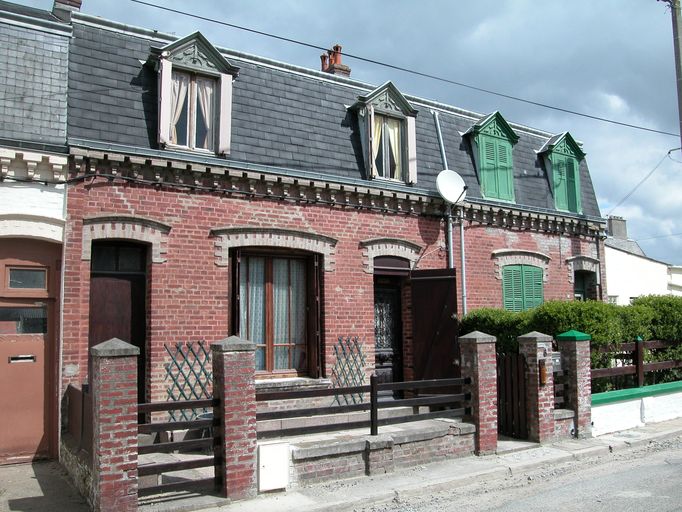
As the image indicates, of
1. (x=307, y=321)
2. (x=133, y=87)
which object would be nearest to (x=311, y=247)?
(x=307, y=321)

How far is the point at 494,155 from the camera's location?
14.3 m

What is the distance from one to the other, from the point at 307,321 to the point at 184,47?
17.1 feet

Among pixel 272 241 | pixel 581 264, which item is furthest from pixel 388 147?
pixel 581 264

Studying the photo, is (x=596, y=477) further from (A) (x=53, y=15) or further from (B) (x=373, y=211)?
(A) (x=53, y=15)

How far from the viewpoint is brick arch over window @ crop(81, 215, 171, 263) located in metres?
9.09

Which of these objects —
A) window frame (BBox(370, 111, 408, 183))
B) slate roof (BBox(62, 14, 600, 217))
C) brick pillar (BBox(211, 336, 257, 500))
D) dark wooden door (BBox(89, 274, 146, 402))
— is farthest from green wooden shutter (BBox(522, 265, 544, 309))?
brick pillar (BBox(211, 336, 257, 500))

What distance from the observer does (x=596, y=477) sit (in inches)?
320

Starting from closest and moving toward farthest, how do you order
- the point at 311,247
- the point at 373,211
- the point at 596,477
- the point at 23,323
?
the point at 596,477 < the point at 23,323 < the point at 311,247 < the point at 373,211

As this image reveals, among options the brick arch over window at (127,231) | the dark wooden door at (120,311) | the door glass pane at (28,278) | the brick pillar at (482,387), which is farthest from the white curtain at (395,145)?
the door glass pane at (28,278)

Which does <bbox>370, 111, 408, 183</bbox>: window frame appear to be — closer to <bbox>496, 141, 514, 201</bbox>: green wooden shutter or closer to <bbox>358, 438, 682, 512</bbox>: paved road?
<bbox>496, 141, 514, 201</bbox>: green wooden shutter

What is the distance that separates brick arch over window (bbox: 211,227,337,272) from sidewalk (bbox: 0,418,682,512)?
13.3 feet

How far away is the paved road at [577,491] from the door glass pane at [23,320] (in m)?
5.47

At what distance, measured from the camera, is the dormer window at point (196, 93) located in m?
10.0

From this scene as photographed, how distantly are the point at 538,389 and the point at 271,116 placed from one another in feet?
21.7
